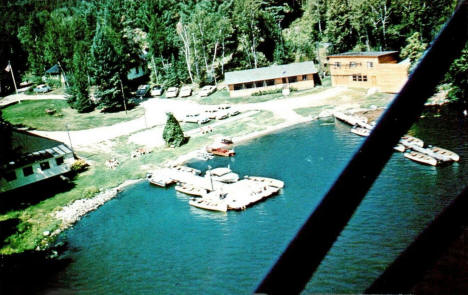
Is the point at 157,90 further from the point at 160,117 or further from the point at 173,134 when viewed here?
the point at 173,134

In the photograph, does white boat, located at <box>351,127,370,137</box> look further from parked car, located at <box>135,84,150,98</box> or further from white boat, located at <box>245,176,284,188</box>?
parked car, located at <box>135,84,150,98</box>

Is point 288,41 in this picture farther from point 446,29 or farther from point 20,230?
point 446,29

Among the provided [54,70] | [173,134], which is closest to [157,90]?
[173,134]

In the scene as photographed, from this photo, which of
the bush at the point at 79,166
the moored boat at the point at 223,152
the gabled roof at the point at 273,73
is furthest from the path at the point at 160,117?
the moored boat at the point at 223,152

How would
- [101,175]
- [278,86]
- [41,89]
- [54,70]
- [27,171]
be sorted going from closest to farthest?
1. [27,171]
2. [101,175]
3. [278,86]
4. [41,89]
5. [54,70]

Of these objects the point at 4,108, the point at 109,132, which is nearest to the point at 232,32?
the point at 109,132

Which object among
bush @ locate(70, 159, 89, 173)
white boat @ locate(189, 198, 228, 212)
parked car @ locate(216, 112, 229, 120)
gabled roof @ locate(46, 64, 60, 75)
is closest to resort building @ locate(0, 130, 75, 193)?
bush @ locate(70, 159, 89, 173)
